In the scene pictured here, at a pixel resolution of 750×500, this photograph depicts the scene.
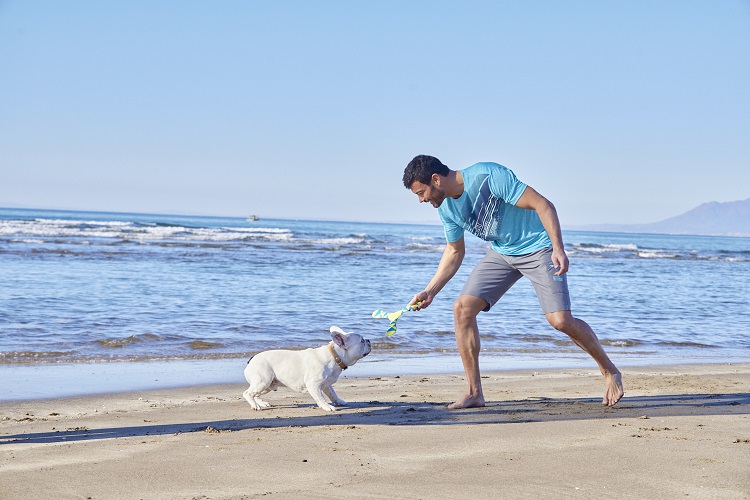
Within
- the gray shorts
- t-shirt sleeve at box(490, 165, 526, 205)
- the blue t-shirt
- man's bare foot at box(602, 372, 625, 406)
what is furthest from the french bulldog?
man's bare foot at box(602, 372, 625, 406)

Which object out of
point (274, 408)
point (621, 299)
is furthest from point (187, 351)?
point (621, 299)

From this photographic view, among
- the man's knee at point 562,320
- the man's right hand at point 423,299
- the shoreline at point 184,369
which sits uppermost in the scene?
the man's right hand at point 423,299

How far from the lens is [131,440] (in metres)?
4.89

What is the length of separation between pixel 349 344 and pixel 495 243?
1369mm

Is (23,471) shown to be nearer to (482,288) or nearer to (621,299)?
(482,288)

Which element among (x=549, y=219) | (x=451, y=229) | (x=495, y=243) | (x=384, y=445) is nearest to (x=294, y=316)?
(x=451, y=229)

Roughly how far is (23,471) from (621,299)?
43.3 feet

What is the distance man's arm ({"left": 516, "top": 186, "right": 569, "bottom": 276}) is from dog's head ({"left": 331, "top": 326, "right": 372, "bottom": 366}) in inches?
67.2

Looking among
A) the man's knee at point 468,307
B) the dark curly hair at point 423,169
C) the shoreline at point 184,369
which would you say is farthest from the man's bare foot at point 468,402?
the shoreline at point 184,369

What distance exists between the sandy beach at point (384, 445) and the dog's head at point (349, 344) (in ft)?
1.25

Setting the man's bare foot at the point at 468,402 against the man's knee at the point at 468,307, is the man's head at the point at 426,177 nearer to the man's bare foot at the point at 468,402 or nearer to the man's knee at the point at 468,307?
the man's knee at the point at 468,307

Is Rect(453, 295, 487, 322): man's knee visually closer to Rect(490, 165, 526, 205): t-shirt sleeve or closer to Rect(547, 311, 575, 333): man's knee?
Rect(547, 311, 575, 333): man's knee

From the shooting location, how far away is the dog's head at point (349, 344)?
6.18 m

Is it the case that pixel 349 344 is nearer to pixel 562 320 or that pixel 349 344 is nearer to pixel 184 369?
pixel 562 320
